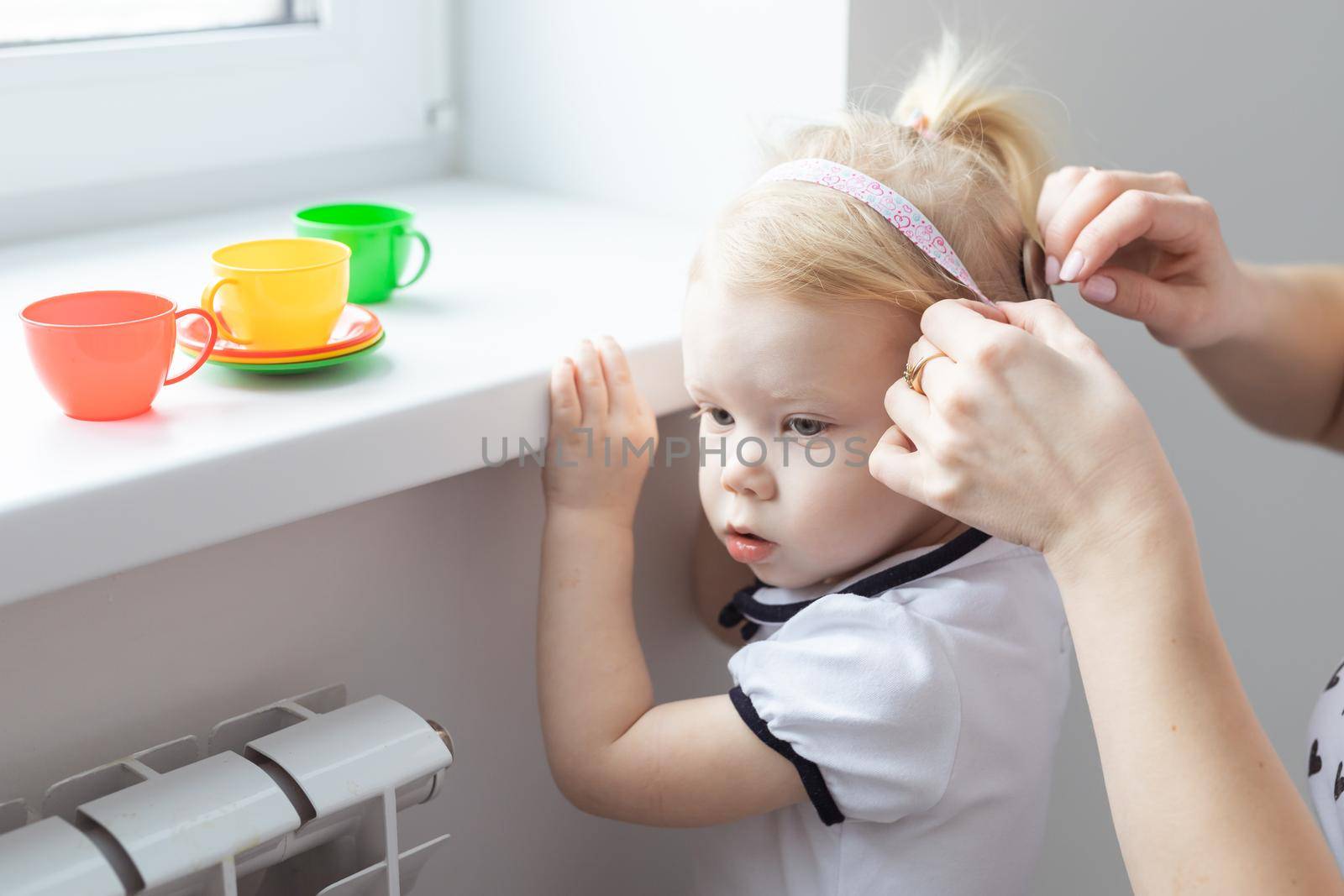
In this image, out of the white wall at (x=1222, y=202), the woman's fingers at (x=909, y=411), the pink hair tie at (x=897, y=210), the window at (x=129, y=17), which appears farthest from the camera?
the white wall at (x=1222, y=202)

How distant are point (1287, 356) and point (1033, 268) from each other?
0.89 feet

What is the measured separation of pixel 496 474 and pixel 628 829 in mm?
375

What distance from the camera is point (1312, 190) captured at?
1.34 m

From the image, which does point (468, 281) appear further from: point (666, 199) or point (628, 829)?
point (628, 829)

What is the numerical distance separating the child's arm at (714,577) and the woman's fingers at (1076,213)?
1.19ft

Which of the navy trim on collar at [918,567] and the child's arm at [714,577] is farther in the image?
the child's arm at [714,577]

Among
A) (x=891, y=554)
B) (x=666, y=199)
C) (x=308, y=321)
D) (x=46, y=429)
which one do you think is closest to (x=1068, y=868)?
(x=891, y=554)

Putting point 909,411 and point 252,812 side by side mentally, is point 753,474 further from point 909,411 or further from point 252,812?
point 252,812

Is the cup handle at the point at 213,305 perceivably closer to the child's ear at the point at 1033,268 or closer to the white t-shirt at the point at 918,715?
the white t-shirt at the point at 918,715

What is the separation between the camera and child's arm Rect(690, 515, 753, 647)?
3.67ft

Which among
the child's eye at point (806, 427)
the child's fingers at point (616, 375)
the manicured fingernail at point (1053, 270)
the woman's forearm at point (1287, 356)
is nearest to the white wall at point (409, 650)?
the child's fingers at point (616, 375)

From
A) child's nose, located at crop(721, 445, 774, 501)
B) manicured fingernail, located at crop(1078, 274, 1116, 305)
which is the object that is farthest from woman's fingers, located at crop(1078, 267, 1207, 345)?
child's nose, located at crop(721, 445, 774, 501)

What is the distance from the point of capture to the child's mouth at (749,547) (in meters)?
0.91

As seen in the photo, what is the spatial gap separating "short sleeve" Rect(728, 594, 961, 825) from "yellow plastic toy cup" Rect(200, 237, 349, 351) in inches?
14.6
